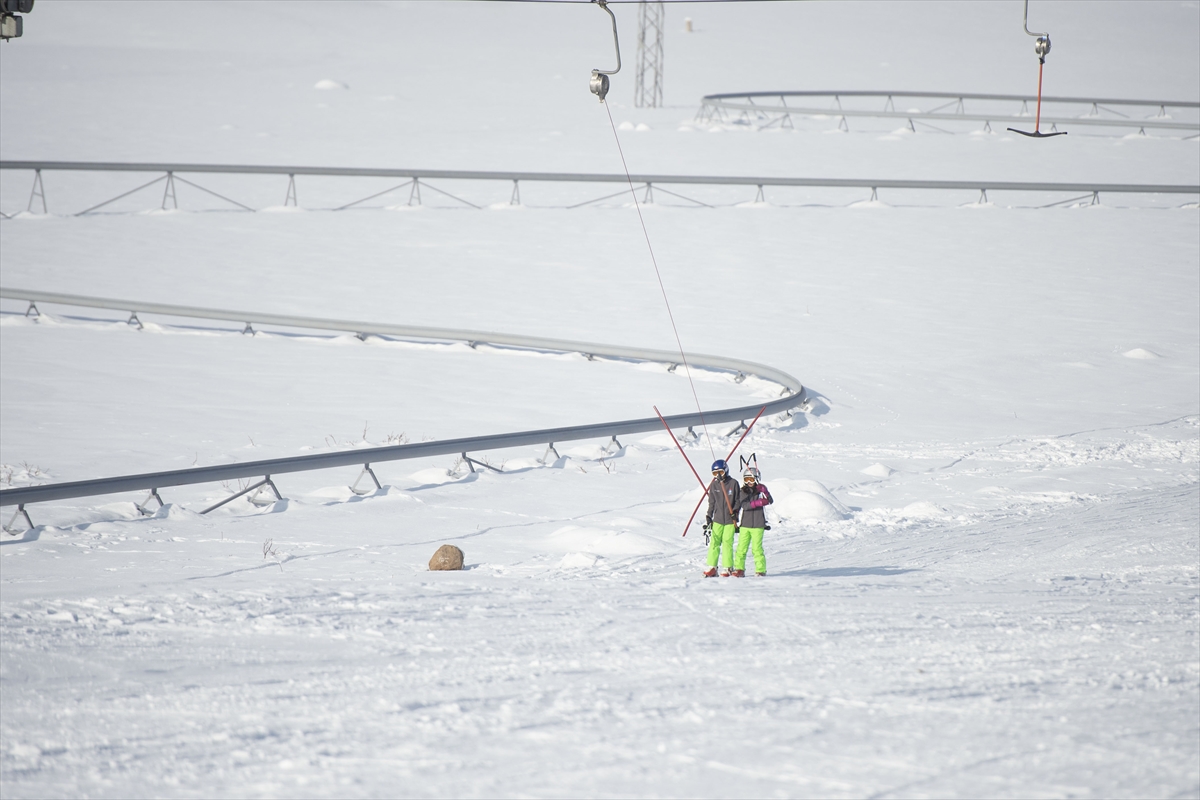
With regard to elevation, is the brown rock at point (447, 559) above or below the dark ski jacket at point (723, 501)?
below

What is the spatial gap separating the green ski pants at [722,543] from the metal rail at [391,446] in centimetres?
444

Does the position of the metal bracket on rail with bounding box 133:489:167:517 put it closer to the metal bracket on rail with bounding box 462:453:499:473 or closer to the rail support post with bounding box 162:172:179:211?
the metal bracket on rail with bounding box 462:453:499:473

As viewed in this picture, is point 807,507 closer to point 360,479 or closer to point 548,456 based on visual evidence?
point 548,456

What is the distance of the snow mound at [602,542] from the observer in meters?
11.0

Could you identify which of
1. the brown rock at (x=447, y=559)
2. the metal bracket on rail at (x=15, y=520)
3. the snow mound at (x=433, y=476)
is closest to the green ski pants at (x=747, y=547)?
the brown rock at (x=447, y=559)

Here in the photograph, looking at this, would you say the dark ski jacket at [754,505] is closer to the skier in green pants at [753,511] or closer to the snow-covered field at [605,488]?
the skier in green pants at [753,511]

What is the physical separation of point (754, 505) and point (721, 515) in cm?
29

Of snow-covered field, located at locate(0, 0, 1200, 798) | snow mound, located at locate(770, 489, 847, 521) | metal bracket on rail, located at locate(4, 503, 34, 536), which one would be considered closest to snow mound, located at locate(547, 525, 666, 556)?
snow-covered field, located at locate(0, 0, 1200, 798)

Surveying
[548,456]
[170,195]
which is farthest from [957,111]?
[548,456]

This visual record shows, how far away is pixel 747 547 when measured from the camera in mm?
9750

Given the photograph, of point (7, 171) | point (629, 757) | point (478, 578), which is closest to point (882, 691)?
point (629, 757)

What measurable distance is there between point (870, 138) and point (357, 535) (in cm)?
3572

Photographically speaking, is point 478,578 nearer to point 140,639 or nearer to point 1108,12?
point 140,639

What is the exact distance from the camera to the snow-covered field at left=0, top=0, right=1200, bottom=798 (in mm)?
6254
